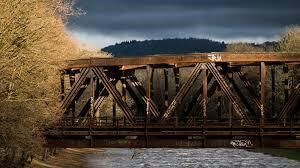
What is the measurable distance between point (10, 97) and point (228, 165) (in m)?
29.9

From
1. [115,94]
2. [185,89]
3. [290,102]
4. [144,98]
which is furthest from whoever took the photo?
[144,98]

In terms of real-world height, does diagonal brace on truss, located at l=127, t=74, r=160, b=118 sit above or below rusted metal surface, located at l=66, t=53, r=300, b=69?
below

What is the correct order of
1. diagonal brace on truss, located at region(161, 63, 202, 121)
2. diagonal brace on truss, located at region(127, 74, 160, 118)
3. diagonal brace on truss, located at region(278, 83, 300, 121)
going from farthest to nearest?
diagonal brace on truss, located at region(127, 74, 160, 118)
diagonal brace on truss, located at region(278, 83, 300, 121)
diagonal brace on truss, located at region(161, 63, 202, 121)

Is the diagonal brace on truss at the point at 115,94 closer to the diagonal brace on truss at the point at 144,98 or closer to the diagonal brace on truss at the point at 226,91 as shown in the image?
the diagonal brace on truss at the point at 144,98

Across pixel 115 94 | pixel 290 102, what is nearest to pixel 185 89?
pixel 115 94

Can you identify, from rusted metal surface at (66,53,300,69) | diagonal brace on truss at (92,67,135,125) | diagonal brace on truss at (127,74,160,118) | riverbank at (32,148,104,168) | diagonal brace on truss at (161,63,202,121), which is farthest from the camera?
riverbank at (32,148,104,168)

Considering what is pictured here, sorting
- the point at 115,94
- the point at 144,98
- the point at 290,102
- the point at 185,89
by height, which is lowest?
the point at 290,102

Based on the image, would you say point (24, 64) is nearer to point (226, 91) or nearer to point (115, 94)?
point (115, 94)

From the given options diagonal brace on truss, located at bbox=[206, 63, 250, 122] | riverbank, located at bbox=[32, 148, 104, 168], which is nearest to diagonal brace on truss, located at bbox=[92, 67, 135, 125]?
diagonal brace on truss, located at bbox=[206, 63, 250, 122]

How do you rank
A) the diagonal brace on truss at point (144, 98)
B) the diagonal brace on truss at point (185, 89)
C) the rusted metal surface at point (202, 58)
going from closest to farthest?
the diagonal brace on truss at point (185, 89) → the rusted metal surface at point (202, 58) → the diagonal brace on truss at point (144, 98)

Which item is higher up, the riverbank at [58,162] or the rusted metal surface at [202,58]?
the rusted metal surface at [202,58]

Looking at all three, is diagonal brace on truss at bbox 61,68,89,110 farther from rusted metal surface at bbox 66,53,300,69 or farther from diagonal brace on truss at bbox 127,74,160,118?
diagonal brace on truss at bbox 127,74,160,118

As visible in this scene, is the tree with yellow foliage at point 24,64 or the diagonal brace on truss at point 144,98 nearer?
the tree with yellow foliage at point 24,64

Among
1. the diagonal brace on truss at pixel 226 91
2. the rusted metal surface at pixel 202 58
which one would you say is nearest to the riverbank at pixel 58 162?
the rusted metal surface at pixel 202 58
